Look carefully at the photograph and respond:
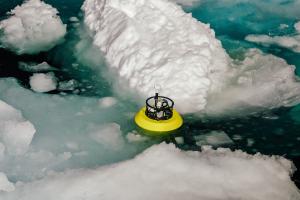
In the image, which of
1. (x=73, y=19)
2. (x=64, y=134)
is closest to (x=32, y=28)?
(x=73, y=19)

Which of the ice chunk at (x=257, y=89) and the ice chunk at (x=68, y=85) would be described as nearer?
the ice chunk at (x=257, y=89)

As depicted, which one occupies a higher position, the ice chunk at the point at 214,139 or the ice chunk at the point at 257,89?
the ice chunk at the point at 257,89

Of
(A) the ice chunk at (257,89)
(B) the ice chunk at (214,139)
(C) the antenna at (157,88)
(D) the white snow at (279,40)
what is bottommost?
(D) the white snow at (279,40)

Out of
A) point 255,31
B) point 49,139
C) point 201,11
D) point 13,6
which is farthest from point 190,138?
point 13,6

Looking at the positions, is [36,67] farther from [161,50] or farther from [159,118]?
[159,118]

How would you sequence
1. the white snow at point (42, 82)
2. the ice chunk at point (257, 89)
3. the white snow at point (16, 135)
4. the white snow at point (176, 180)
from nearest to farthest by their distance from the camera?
the white snow at point (176, 180), the white snow at point (16, 135), the ice chunk at point (257, 89), the white snow at point (42, 82)

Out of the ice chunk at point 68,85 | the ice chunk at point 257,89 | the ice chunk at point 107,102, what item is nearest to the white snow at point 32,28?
the ice chunk at point 68,85

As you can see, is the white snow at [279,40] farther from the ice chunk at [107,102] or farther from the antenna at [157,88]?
the ice chunk at [107,102]

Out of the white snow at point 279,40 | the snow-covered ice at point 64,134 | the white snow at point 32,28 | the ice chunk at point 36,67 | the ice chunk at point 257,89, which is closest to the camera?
the snow-covered ice at point 64,134
